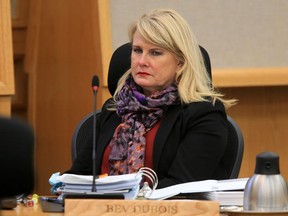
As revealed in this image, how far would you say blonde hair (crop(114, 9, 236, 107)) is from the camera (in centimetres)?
344

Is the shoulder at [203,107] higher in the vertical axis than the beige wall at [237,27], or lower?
lower

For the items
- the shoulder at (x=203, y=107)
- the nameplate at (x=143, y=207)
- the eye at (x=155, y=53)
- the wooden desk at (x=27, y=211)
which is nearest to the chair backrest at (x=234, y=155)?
the shoulder at (x=203, y=107)

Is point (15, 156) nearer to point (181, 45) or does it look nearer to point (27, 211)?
point (27, 211)

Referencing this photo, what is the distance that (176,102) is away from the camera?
345cm

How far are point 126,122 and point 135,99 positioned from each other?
0.32 feet

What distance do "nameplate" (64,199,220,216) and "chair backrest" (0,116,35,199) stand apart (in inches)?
36.6

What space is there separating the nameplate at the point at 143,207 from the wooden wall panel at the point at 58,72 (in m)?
2.71

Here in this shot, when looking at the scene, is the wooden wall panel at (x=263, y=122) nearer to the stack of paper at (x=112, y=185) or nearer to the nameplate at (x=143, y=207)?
the stack of paper at (x=112, y=185)

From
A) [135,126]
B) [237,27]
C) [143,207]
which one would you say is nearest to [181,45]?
[135,126]

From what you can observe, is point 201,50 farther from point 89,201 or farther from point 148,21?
point 89,201

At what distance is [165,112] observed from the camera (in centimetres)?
345

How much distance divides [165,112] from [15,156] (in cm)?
201

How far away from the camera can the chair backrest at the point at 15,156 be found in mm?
1459

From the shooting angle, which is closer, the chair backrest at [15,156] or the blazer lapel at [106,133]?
the chair backrest at [15,156]
